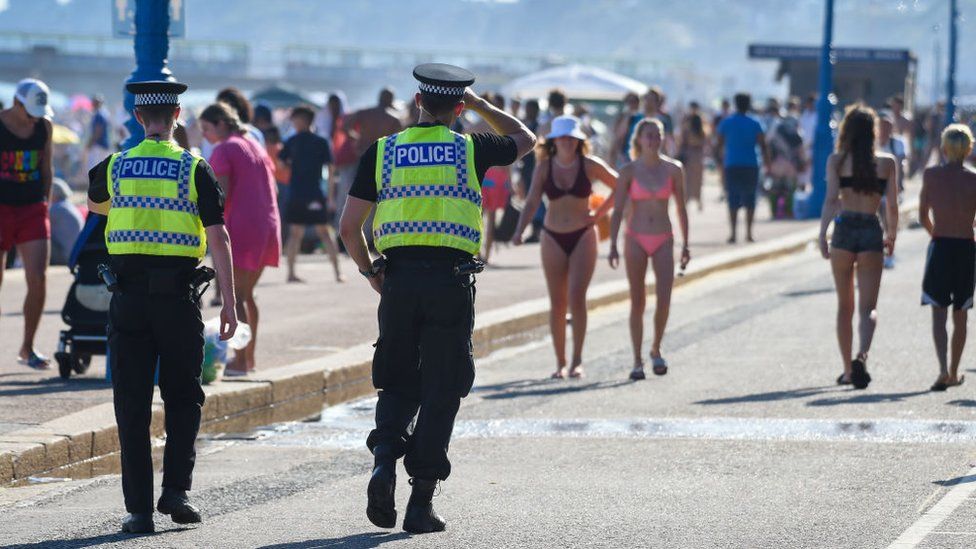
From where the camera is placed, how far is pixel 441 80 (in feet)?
22.7

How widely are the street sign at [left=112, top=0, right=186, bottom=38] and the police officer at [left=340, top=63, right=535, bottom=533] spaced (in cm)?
416

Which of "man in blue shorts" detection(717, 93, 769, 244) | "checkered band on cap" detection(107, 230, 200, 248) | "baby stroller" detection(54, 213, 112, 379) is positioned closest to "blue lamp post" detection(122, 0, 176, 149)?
"baby stroller" detection(54, 213, 112, 379)

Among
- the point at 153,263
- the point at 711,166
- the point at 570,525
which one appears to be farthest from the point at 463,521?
the point at 711,166

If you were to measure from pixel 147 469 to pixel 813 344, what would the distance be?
24.5ft

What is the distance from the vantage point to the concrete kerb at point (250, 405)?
8.44 meters

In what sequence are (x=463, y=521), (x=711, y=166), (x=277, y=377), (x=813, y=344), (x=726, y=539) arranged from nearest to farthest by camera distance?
(x=726, y=539) → (x=463, y=521) → (x=277, y=377) → (x=813, y=344) → (x=711, y=166)

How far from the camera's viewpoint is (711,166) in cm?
5672

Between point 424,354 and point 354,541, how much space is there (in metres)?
0.74

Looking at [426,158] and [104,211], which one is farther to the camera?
[104,211]

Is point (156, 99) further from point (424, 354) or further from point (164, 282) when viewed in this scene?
point (424, 354)

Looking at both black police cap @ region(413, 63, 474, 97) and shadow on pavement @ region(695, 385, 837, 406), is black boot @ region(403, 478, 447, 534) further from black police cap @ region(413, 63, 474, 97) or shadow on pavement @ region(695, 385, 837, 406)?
shadow on pavement @ region(695, 385, 837, 406)

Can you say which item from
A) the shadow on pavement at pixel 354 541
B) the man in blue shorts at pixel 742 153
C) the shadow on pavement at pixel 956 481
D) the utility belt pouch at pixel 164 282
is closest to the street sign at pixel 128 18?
the utility belt pouch at pixel 164 282

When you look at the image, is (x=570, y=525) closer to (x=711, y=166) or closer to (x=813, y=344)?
(x=813, y=344)

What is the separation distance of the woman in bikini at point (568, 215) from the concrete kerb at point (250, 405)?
1.31 metres
